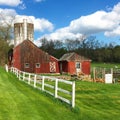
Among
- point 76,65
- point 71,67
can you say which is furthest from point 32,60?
point 76,65

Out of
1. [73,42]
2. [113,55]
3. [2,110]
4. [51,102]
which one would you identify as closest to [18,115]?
[2,110]

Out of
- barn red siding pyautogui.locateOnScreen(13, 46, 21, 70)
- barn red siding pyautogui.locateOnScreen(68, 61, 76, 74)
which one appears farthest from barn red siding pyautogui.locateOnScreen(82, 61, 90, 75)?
barn red siding pyautogui.locateOnScreen(13, 46, 21, 70)

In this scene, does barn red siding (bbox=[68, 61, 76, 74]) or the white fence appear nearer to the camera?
the white fence

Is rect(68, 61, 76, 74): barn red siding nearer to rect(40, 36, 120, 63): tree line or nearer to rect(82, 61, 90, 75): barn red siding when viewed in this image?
rect(82, 61, 90, 75): barn red siding

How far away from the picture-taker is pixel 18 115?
12234mm

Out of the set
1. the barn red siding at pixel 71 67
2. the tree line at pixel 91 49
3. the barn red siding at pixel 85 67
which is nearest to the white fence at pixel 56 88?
the barn red siding at pixel 71 67

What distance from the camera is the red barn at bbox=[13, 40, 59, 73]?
66.3 metres

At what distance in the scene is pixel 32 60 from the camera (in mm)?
66562

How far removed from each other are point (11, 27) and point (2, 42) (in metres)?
5.31

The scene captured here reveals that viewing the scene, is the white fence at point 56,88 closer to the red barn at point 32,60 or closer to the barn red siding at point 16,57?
the red barn at point 32,60

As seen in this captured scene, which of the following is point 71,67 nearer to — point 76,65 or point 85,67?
point 76,65

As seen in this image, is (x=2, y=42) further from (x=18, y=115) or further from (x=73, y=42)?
(x=18, y=115)

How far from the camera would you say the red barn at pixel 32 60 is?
2611 inches

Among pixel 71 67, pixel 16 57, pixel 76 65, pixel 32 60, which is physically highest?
pixel 16 57
